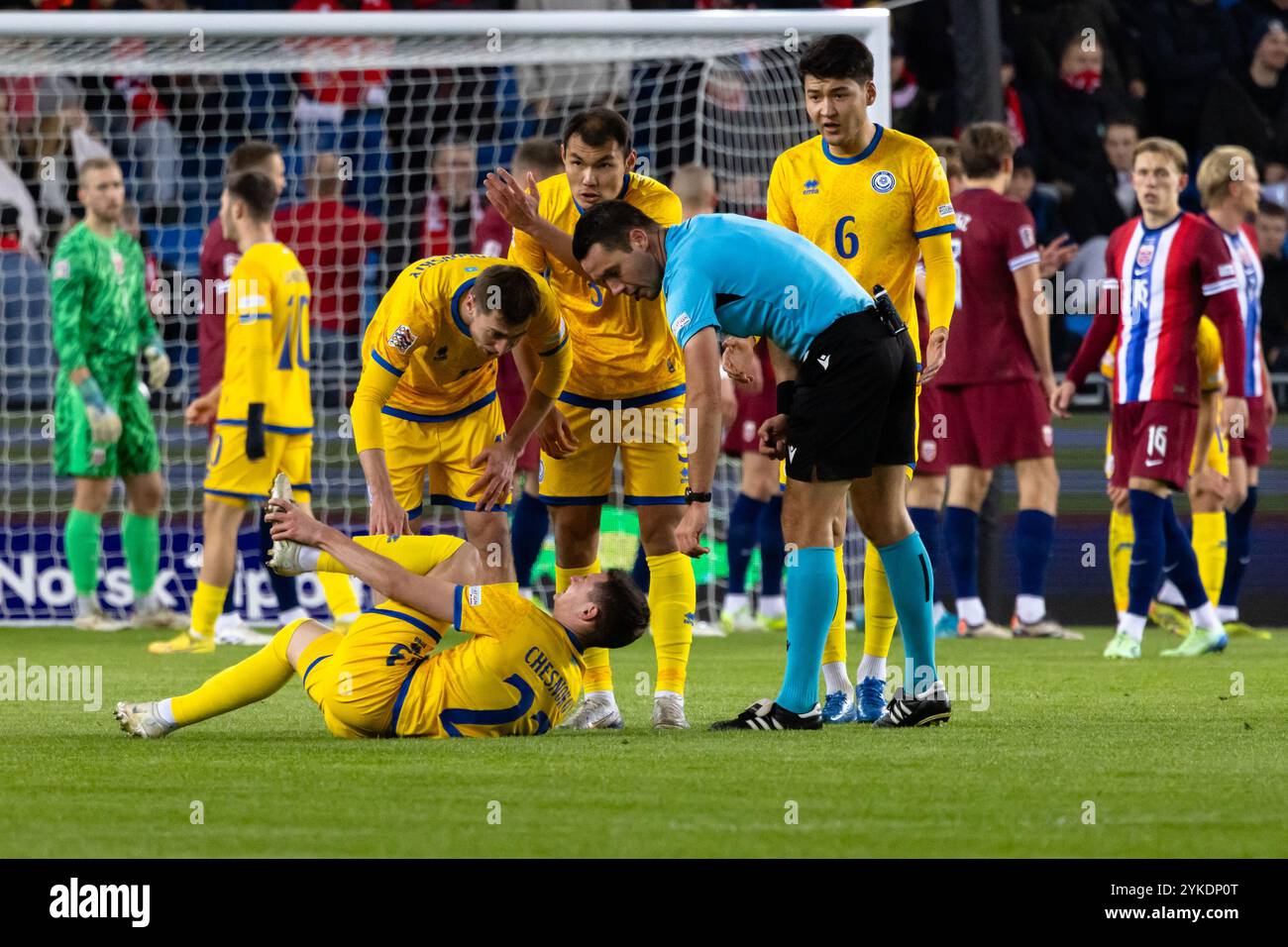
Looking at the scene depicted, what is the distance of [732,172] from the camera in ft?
39.9

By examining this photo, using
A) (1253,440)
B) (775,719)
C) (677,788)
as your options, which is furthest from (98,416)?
(677,788)

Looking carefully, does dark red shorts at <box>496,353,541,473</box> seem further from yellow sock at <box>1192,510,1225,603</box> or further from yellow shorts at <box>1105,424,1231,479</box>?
yellow sock at <box>1192,510,1225,603</box>

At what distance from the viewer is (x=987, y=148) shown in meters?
9.57

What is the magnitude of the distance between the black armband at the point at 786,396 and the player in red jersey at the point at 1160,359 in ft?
12.4

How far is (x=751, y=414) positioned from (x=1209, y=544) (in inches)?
102

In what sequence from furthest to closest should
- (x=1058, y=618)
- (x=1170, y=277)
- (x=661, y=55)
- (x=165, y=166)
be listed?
(x=165, y=166) → (x=1058, y=618) → (x=661, y=55) → (x=1170, y=277)

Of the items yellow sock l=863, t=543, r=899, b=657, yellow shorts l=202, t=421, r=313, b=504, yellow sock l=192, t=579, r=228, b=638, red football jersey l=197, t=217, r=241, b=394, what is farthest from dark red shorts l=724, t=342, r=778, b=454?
yellow sock l=863, t=543, r=899, b=657

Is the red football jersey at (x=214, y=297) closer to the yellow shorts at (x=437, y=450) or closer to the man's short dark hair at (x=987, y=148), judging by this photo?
the yellow shorts at (x=437, y=450)

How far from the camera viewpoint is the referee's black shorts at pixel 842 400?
5547 mm

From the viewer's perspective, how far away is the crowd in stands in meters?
12.2
